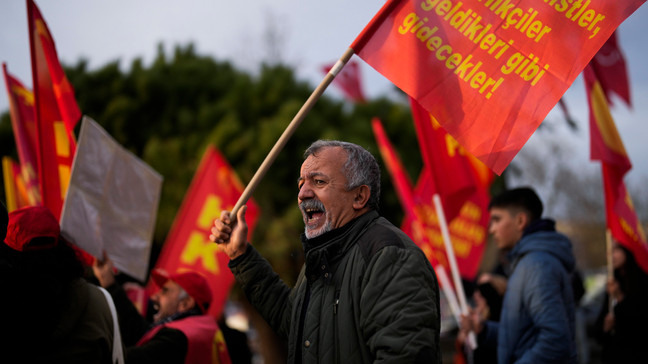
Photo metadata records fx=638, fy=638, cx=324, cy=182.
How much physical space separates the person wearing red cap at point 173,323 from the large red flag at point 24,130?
117 cm

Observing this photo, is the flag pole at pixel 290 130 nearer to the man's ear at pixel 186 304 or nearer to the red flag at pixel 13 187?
the man's ear at pixel 186 304

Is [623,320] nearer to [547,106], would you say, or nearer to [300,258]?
[547,106]

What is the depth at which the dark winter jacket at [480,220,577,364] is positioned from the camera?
141 inches

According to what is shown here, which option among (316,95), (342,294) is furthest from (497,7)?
(342,294)

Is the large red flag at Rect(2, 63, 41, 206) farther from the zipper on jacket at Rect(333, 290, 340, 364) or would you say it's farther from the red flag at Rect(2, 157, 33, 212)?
the zipper on jacket at Rect(333, 290, 340, 364)

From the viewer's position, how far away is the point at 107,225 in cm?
447

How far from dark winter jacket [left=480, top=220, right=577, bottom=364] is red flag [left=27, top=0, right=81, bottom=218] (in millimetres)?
2972

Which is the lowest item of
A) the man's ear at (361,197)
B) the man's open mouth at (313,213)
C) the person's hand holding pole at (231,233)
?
the person's hand holding pole at (231,233)

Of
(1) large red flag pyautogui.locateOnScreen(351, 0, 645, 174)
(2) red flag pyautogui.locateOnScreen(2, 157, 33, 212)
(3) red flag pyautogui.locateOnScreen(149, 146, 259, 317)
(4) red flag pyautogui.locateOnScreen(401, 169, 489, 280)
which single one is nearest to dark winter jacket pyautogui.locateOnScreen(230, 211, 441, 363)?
(1) large red flag pyautogui.locateOnScreen(351, 0, 645, 174)

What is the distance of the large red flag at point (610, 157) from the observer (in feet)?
15.2

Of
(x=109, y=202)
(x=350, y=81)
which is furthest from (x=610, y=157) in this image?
(x=350, y=81)

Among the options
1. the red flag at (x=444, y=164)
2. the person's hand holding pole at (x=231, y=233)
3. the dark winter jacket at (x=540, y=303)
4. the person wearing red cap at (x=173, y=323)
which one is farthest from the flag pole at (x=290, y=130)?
the red flag at (x=444, y=164)

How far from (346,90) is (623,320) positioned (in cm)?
771

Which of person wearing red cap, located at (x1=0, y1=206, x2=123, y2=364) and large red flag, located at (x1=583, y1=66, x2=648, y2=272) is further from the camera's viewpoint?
large red flag, located at (x1=583, y1=66, x2=648, y2=272)
